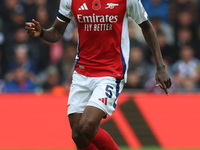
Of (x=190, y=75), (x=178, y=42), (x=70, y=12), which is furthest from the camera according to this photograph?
(x=178, y=42)

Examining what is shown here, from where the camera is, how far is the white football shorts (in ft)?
16.9

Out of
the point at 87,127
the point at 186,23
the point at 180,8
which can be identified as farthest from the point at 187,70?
the point at 87,127

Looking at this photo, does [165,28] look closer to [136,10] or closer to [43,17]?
[43,17]

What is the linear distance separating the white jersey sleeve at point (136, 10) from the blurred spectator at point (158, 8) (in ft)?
18.1

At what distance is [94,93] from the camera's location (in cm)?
519

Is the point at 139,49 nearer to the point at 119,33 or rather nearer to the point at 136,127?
the point at 136,127

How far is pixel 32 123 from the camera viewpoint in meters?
8.48

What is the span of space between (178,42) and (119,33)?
5.38 metres

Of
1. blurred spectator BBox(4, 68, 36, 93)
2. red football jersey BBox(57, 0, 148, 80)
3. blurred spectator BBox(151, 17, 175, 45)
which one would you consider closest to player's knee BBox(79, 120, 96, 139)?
red football jersey BBox(57, 0, 148, 80)

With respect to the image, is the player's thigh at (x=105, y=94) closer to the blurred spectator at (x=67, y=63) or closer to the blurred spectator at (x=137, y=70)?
the blurred spectator at (x=137, y=70)

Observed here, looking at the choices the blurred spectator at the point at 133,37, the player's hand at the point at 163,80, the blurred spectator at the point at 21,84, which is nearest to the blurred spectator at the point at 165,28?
the blurred spectator at the point at 133,37

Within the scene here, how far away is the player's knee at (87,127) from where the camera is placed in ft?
16.4

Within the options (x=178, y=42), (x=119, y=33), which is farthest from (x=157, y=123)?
(x=119, y=33)

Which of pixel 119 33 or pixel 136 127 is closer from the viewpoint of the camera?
pixel 119 33
